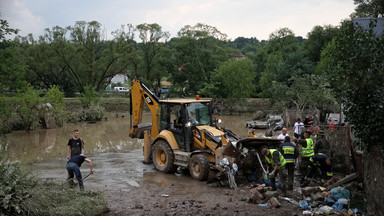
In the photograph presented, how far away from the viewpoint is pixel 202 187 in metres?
9.78

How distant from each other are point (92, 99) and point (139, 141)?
12.3 meters

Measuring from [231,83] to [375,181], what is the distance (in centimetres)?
2898

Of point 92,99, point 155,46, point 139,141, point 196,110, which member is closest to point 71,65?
point 155,46

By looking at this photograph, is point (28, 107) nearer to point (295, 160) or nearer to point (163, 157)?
point (163, 157)

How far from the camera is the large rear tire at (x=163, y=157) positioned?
37.0 ft

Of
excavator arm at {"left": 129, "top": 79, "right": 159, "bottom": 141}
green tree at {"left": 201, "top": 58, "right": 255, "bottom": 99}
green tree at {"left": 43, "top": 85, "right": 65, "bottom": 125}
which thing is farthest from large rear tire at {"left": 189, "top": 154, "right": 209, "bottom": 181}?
green tree at {"left": 201, "top": 58, "right": 255, "bottom": 99}

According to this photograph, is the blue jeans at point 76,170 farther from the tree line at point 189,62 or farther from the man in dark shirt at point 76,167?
the tree line at point 189,62

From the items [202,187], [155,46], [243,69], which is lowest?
[202,187]

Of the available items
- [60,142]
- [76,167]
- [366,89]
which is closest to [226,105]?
[60,142]

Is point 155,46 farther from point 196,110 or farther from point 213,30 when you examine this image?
point 196,110

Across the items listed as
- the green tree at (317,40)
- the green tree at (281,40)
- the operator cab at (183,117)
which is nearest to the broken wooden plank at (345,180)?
the operator cab at (183,117)

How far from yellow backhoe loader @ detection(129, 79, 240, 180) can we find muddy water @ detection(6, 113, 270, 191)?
51cm

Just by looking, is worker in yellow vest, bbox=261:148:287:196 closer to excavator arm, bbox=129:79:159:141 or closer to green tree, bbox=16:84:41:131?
excavator arm, bbox=129:79:159:141

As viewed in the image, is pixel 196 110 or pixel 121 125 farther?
pixel 121 125
